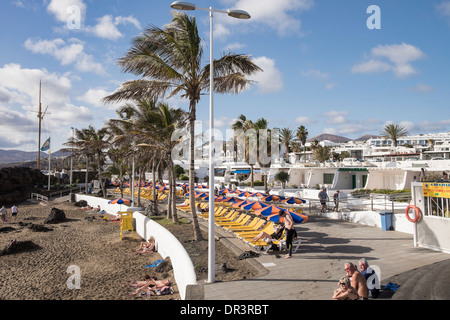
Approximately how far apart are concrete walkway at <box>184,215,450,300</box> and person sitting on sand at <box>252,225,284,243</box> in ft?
1.97

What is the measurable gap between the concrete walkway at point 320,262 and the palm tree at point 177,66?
14.6 ft

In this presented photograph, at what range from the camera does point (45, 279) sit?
990 cm

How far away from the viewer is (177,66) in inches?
450

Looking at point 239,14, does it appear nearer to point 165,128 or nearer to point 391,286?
point 391,286

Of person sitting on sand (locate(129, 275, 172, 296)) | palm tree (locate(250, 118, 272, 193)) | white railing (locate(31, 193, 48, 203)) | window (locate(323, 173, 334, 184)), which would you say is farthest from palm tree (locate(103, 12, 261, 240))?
white railing (locate(31, 193, 48, 203))

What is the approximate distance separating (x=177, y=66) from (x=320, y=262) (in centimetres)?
868

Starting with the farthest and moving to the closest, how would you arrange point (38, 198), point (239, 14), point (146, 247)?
point (38, 198), point (146, 247), point (239, 14)

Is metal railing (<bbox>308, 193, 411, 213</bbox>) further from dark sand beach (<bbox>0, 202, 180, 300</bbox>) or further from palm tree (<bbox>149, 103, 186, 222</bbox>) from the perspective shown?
dark sand beach (<bbox>0, 202, 180, 300</bbox>)

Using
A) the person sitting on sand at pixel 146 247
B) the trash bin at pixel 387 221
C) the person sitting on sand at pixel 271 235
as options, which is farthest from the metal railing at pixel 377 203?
the person sitting on sand at pixel 146 247

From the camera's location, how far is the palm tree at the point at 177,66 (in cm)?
1091

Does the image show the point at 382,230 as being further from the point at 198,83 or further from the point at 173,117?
the point at 173,117

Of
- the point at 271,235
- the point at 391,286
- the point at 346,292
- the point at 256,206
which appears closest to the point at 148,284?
the point at 271,235
